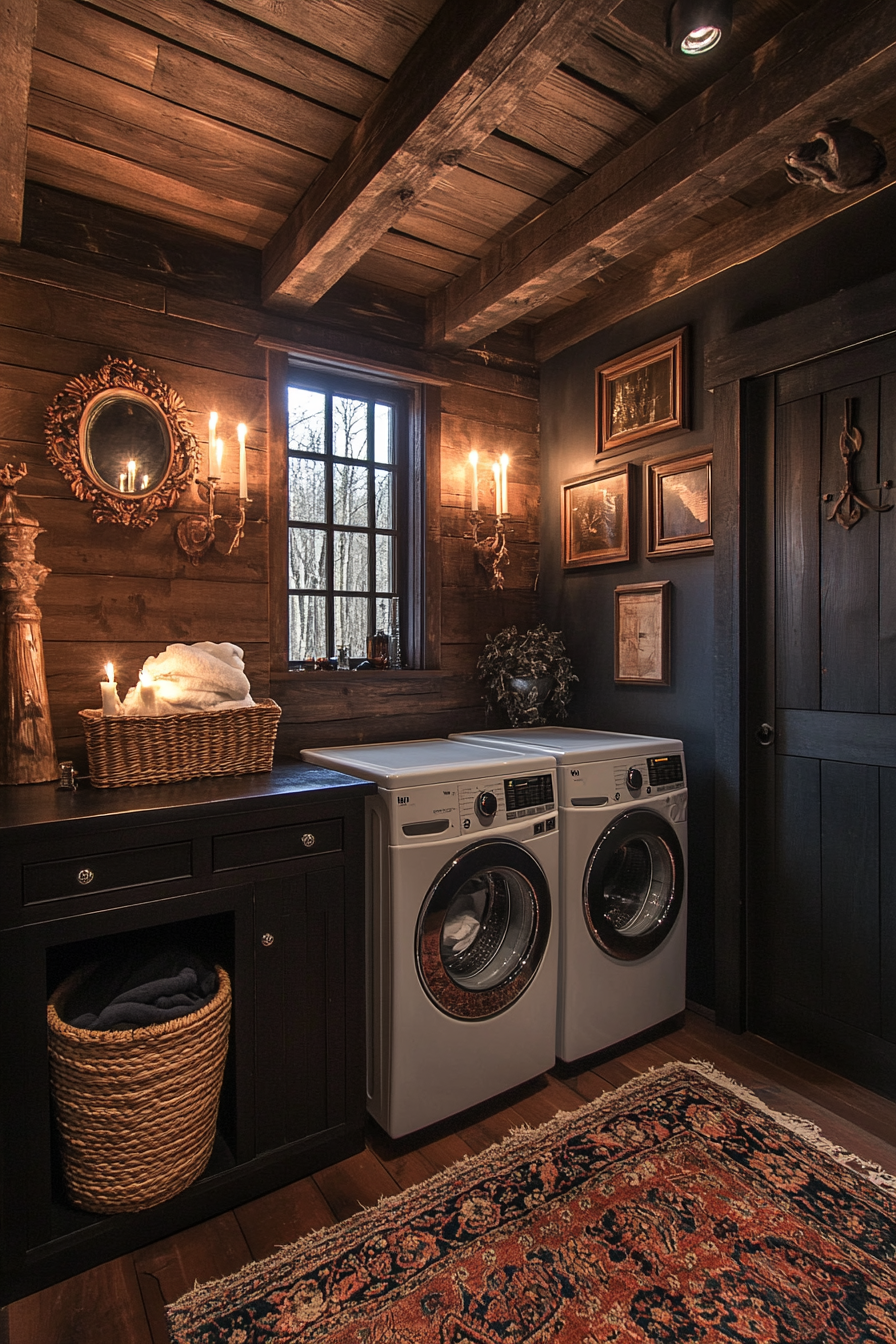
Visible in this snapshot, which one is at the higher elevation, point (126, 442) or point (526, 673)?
point (126, 442)

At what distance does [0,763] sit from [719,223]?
103 inches

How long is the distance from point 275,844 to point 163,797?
28 centimetres

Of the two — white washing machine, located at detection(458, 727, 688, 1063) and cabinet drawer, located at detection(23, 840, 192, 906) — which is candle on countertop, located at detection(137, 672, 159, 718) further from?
white washing machine, located at detection(458, 727, 688, 1063)

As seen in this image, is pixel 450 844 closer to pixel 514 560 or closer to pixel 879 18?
pixel 514 560

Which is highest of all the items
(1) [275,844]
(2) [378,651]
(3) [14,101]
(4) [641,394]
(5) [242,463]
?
(3) [14,101]

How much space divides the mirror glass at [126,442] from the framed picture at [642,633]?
5.37ft

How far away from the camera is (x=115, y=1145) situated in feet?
4.91

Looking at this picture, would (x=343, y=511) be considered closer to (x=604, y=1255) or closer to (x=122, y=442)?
(x=122, y=442)

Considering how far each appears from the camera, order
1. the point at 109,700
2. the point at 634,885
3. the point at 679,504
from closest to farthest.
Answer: the point at 109,700 < the point at 634,885 < the point at 679,504

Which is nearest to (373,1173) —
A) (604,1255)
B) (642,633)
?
(604,1255)

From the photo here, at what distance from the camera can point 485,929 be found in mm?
2100

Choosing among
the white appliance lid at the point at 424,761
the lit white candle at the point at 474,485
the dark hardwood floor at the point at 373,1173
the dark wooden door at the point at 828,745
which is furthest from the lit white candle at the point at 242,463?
the dark hardwood floor at the point at 373,1173

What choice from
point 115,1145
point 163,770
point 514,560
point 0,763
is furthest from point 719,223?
point 115,1145

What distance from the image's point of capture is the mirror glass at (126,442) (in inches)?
84.1
